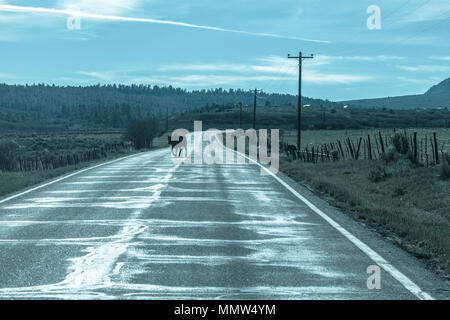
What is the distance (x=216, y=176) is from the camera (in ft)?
83.7

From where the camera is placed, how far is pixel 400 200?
18.8 m

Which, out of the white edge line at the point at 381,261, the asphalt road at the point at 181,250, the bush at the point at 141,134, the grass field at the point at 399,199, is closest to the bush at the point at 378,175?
the grass field at the point at 399,199

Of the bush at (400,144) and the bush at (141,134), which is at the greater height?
the bush at (400,144)

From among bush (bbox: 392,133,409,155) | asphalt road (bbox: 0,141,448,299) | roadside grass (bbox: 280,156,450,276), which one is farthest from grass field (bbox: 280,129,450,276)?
bush (bbox: 392,133,409,155)

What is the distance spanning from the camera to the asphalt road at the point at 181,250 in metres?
7.92

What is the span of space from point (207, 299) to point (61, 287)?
174 cm

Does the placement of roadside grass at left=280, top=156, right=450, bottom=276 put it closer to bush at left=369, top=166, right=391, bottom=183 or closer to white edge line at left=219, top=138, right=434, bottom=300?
bush at left=369, top=166, right=391, bottom=183

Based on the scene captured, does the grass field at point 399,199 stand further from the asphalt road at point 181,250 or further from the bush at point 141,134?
the bush at point 141,134

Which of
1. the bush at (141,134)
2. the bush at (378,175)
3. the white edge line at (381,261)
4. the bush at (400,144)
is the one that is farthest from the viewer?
the bush at (141,134)

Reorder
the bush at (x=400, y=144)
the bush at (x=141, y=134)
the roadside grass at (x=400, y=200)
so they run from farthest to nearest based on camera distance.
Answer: the bush at (x=141, y=134), the bush at (x=400, y=144), the roadside grass at (x=400, y=200)

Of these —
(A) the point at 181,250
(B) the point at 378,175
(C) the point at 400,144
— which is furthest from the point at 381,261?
(C) the point at 400,144

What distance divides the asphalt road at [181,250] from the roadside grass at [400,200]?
79 cm

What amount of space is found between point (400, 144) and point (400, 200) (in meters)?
12.1
